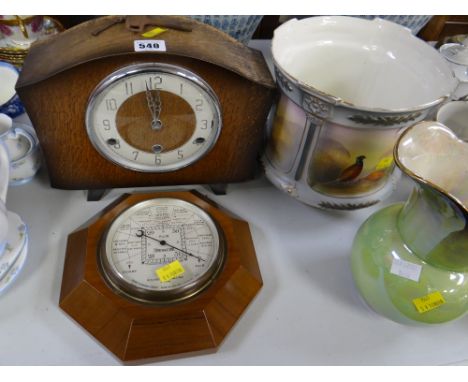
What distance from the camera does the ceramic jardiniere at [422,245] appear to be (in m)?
0.52

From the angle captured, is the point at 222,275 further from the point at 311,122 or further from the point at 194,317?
the point at 311,122

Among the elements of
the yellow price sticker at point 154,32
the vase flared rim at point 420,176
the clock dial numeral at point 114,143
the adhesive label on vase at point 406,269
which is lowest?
the adhesive label on vase at point 406,269

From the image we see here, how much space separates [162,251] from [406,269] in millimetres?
368

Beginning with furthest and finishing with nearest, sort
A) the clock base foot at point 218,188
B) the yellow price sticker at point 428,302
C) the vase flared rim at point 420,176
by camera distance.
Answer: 1. the clock base foot at point 218,188
2. the yellow price sticker at point 428,302
3. the vase flared rim at point 420,176

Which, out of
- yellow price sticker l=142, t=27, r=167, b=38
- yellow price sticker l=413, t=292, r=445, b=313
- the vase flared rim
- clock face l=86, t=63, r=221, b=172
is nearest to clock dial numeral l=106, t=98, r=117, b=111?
clock face l=86, t=63, r=221, b=172

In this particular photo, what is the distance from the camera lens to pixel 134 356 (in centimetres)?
57

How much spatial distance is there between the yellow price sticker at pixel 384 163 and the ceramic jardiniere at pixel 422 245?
0.09m

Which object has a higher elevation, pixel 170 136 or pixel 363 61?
pixel 363 61

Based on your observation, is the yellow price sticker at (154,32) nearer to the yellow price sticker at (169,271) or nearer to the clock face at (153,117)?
the clock face at (153,117)

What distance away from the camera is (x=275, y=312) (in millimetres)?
663

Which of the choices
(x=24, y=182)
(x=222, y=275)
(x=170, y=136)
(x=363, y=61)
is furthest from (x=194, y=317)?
(x=363, y=61)

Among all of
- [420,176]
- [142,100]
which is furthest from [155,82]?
[420,176]

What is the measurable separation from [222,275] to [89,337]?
0.22 metres

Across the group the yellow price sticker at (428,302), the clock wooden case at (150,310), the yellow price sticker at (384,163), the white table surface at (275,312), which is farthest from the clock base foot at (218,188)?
the yellow price sticker at (428,302)
